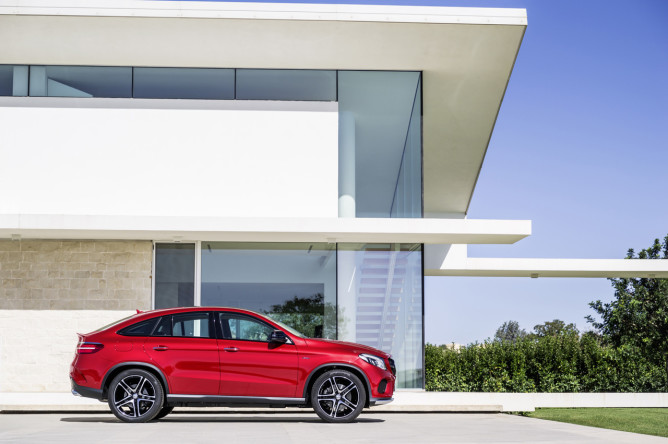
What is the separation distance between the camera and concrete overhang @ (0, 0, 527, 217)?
15938 millimetres

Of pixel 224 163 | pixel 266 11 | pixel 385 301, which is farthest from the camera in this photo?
pixel 224 163

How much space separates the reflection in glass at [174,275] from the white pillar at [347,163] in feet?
10.6

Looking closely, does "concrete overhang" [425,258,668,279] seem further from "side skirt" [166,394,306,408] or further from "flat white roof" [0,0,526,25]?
"side skirt" [166,394,306,408]

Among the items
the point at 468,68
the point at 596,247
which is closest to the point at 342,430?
the point at 468,68

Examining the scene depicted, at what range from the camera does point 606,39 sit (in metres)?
28.9

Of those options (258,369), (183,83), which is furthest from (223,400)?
(183,83)

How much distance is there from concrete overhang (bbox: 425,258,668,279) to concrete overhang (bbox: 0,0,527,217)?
5739mm

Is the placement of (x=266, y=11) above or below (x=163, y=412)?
above

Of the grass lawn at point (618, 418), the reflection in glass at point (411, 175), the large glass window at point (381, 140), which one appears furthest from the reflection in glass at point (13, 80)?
the grass lawn at point (618, 418)

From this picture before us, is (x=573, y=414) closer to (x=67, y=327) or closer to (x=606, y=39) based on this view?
(x=67, y=327)

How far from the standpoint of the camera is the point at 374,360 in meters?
11.1

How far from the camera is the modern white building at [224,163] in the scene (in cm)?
1602

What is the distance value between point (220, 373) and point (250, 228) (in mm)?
4940

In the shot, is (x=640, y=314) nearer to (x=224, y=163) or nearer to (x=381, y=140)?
(x=381, y=140)
